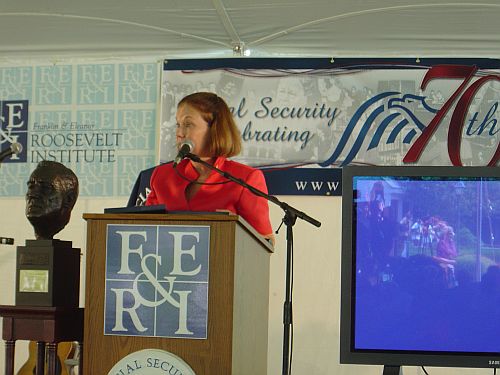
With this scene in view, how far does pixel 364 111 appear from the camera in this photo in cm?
482

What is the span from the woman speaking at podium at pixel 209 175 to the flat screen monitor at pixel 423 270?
1222mm

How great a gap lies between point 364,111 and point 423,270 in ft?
8.92

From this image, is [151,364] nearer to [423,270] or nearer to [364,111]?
[423,270]

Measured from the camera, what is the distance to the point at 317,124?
15.9 feet

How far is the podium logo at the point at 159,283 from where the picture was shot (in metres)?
2.11

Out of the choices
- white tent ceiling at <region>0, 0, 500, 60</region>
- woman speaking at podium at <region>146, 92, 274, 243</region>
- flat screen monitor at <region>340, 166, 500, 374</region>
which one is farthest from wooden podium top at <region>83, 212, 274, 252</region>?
white tent ceiling at <region>0, 0, 500, 60</region>

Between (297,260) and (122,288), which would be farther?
(297,260)

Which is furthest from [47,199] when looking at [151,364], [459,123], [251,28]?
[459,123]

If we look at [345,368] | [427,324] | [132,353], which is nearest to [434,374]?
[345,368]

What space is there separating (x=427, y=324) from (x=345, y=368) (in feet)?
8.58

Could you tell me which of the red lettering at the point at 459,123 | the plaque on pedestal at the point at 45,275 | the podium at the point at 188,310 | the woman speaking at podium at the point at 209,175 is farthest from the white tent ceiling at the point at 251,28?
the podium at the point at 188,310

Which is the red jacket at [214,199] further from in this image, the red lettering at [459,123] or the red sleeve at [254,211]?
the red lettering at [459,123]

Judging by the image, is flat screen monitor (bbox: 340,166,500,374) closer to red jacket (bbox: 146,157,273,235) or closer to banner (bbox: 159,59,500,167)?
red jacket (bbox: 146,157,273,235)

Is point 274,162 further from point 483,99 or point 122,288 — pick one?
point 122,288
